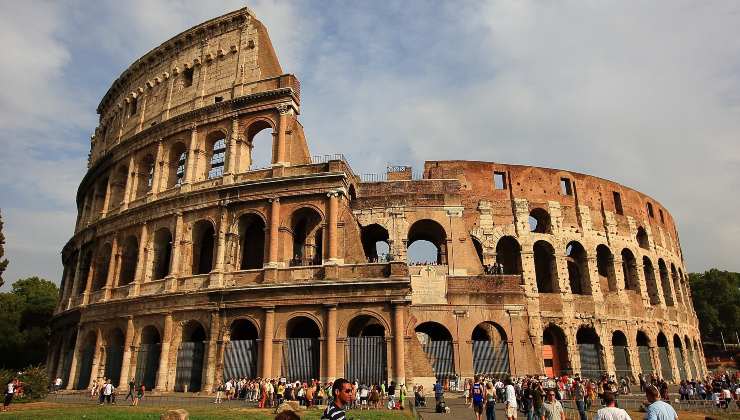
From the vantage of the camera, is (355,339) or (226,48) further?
(226,48)

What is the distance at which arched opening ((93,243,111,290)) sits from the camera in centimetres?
2605

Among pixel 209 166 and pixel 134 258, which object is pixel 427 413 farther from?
pixel 134 258

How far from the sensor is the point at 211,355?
19688mm

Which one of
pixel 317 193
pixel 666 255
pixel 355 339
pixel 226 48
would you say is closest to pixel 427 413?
pixel 355 339

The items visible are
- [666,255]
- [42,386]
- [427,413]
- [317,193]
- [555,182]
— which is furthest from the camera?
[666,255]

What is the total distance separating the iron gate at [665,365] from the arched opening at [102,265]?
102ft

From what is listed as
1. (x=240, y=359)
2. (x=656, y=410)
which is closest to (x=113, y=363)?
(x=240, y=359)

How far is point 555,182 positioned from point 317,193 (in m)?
15.2

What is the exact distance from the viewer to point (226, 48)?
2512 centimetres

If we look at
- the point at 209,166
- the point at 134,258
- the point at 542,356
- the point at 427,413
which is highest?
the point at 209,166

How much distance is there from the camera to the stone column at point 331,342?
18.3 meters

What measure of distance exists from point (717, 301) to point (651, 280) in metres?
25.8

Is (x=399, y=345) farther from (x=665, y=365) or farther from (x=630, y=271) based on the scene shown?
(x=665, y=365)

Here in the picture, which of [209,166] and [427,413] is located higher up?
[209,166]
